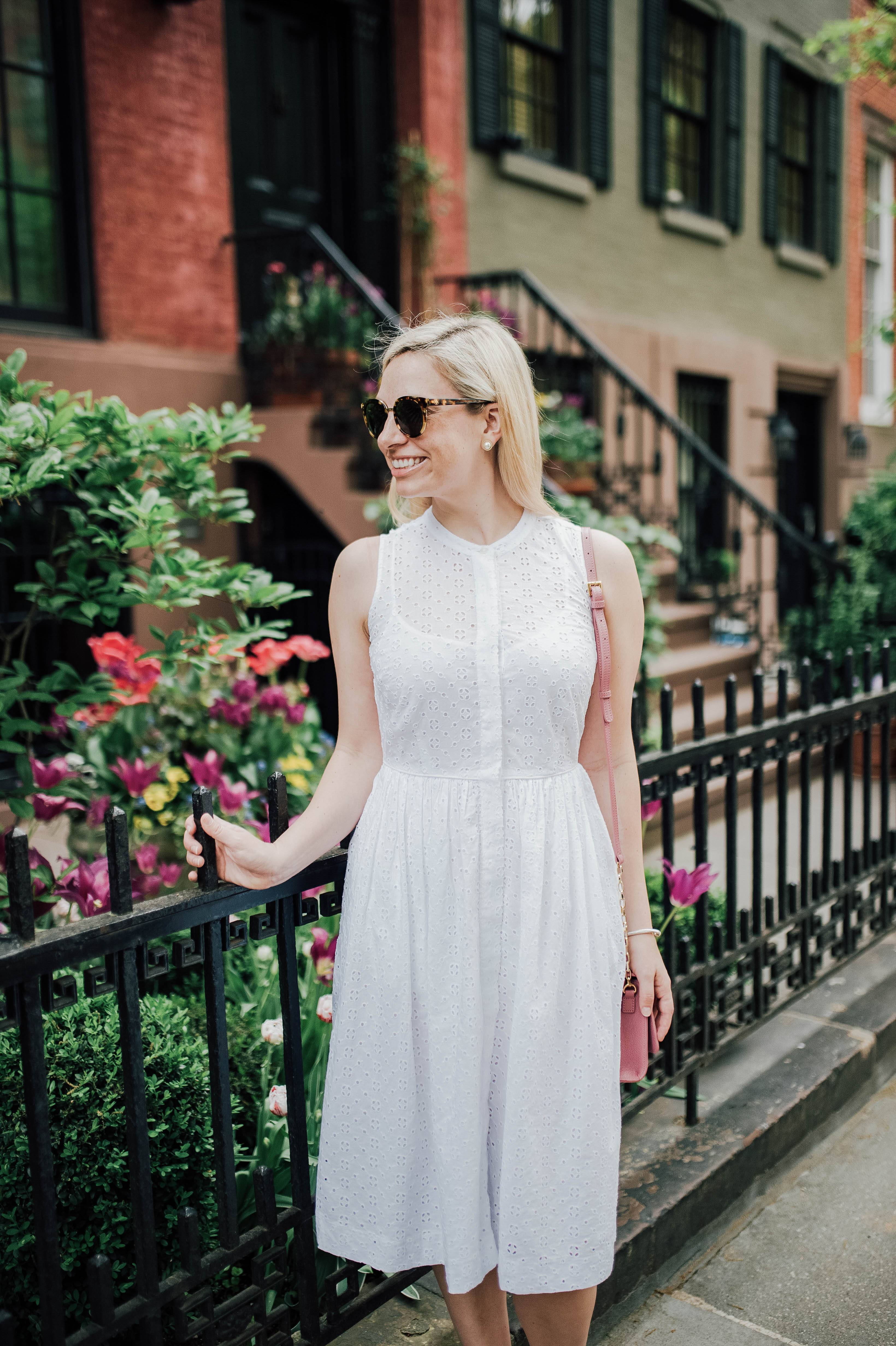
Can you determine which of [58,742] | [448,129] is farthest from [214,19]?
[58,742]

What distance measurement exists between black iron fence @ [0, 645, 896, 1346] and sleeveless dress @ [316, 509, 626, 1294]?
0.16 m

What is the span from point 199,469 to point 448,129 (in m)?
6.37

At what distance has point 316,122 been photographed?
25.9ft

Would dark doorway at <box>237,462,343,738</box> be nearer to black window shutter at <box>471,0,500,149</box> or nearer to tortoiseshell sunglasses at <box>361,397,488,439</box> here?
black window shutter at <box>471,0,500,149</box>

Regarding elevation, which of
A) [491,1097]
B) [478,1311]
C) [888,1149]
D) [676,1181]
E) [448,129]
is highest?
[448,129]

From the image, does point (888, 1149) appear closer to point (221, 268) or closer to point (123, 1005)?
point (123, 1005)

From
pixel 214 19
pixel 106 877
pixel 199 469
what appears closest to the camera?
pixel 106 877

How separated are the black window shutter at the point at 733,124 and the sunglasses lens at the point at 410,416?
410 inches

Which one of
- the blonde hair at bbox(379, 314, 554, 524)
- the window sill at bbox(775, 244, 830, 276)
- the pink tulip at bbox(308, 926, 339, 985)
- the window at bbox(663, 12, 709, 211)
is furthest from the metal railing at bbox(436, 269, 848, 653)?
the blonde hair at bbox(379, 314, 554, 524)

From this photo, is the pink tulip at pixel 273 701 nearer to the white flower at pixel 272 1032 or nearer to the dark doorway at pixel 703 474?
the white flower at pixel 272 1032

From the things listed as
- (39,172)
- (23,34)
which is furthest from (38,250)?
(23,34)

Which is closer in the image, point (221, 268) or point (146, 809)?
point (146, 809)

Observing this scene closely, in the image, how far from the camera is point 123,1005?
1654 mm

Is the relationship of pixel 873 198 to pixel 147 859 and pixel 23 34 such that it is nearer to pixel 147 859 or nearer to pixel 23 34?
pixel 23 34
